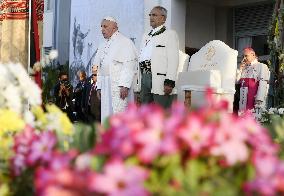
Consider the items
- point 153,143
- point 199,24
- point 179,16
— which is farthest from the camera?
point 199,24

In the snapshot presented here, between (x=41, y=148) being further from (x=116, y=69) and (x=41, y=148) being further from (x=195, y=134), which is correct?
(x=116, y=69)

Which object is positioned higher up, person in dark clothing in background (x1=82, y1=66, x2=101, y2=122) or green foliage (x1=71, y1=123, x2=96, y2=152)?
green foliage (x1=71, y1=123, x2=96, y2=152)

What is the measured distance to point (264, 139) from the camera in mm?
1550

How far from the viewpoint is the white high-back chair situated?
24.2ft

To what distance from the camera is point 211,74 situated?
7473 mm

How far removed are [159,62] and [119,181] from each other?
583 cm

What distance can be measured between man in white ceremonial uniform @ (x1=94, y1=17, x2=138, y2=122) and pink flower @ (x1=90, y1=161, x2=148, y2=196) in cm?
610

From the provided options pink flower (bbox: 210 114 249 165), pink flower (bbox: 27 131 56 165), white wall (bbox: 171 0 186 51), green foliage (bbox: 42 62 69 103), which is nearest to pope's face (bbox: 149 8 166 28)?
pink flower (bbox: 27 131 56 165)

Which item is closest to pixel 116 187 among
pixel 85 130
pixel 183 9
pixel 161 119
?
pixel 161 119

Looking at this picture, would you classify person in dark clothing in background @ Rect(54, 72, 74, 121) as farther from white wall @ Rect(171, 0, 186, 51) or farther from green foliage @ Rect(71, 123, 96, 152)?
green foliage @ Rect(71, 123, 96, 152)

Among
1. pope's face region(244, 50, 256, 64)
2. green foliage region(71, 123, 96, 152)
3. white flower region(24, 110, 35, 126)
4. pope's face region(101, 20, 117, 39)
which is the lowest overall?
green foliage region(71, 123, 96, 152)

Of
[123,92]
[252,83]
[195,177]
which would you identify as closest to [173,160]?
[195,177]

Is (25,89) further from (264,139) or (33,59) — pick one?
(33,59)

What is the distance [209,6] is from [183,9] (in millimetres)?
1590
